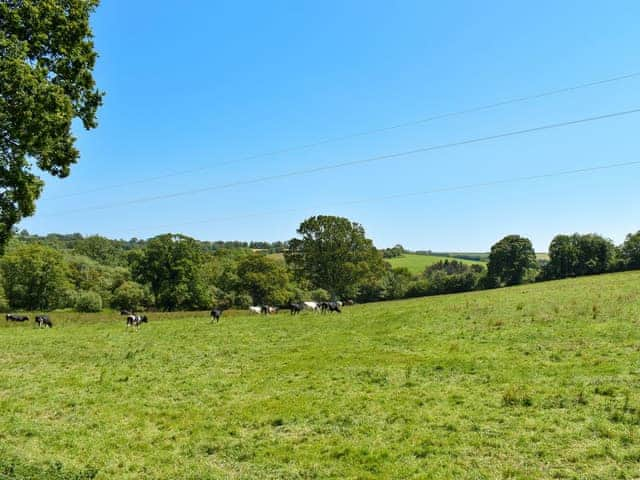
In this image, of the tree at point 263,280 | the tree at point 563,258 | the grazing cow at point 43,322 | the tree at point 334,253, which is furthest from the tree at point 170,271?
the tree at point 563,258

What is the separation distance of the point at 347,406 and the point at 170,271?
204 feet

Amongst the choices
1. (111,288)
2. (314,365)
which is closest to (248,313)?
(314,365)

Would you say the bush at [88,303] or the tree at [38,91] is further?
the bush at [88,303]

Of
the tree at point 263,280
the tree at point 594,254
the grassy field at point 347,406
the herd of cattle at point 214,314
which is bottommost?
the grassy field at point 347,406

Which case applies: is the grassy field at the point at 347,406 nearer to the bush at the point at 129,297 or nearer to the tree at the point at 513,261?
the bush at the point at 129,297

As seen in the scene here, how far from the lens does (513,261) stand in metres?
87.0

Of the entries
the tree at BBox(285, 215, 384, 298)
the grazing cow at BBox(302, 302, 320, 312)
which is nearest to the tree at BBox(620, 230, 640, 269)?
the tree at BBox(285, 215, 384, 298)

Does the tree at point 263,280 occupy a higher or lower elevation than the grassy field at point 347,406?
higher

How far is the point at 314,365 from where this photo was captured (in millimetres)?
17453

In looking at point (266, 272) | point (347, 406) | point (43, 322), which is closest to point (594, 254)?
point (266, 272)

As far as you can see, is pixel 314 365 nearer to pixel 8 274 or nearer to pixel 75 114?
pixel 75 114

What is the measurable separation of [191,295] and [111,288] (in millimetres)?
32021

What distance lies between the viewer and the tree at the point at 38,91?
1434 cm

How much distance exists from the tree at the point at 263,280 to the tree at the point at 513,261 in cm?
4561
